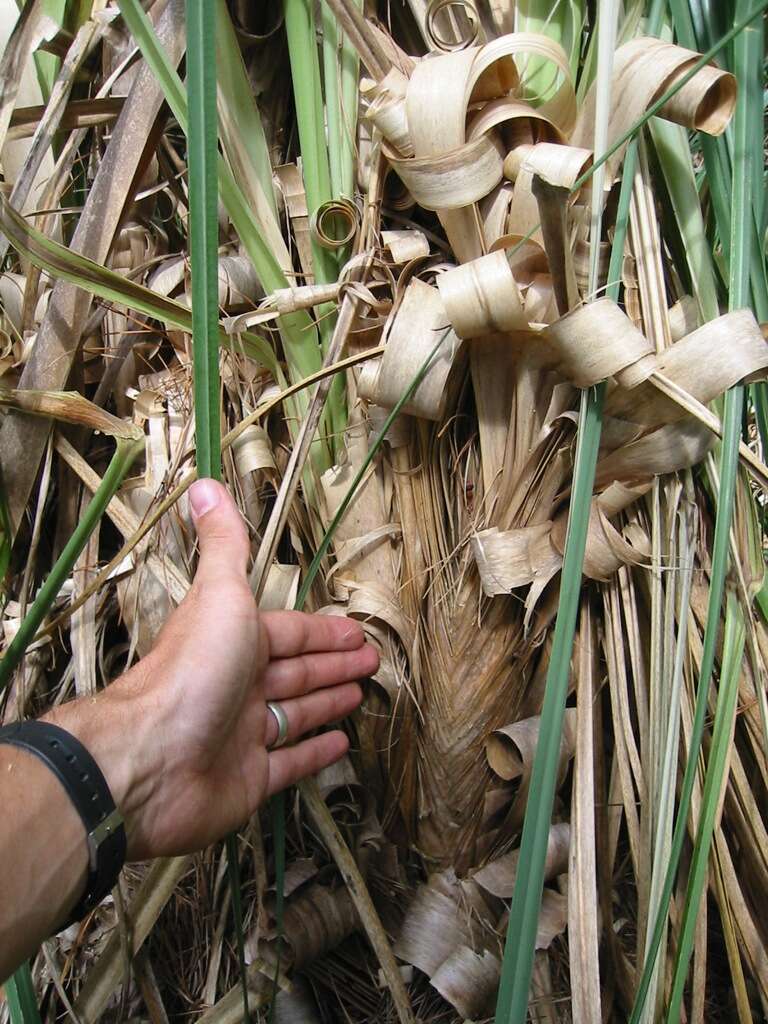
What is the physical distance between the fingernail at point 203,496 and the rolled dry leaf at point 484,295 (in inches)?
9.0

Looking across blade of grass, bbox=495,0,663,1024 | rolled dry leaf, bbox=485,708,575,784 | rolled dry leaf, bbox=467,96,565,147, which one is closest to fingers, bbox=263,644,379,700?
rolled dry leaf, bbox=485,708,575,784

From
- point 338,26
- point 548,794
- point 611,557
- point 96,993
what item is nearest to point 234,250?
point 338,26

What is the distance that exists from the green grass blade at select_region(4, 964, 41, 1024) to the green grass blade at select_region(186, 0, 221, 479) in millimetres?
427

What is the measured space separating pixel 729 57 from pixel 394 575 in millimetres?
522

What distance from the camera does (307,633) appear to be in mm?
659

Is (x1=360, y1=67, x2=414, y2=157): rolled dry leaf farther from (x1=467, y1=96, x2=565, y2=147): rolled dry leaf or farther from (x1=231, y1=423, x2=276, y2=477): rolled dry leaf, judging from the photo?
(x1=231, y1=423, x2=276, y2=477): rolled dry leaf

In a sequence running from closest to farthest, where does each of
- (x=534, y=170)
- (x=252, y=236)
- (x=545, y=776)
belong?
(x=545, y=776) → (x=534, y=170) → (x=252, y=236)

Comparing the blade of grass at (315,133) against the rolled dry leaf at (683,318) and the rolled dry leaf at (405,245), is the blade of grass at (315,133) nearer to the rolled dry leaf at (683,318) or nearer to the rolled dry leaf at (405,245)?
the rolled dry leaf at (405,245)

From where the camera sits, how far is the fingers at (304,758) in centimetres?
64

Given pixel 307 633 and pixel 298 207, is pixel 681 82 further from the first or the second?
pixel 307 633

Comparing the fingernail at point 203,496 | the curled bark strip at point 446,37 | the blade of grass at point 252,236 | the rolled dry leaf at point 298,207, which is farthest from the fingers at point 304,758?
the curled bark strip at point 446,37

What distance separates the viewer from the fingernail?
0.53 m

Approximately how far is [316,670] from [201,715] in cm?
13

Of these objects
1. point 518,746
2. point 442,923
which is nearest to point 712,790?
point 518,746
